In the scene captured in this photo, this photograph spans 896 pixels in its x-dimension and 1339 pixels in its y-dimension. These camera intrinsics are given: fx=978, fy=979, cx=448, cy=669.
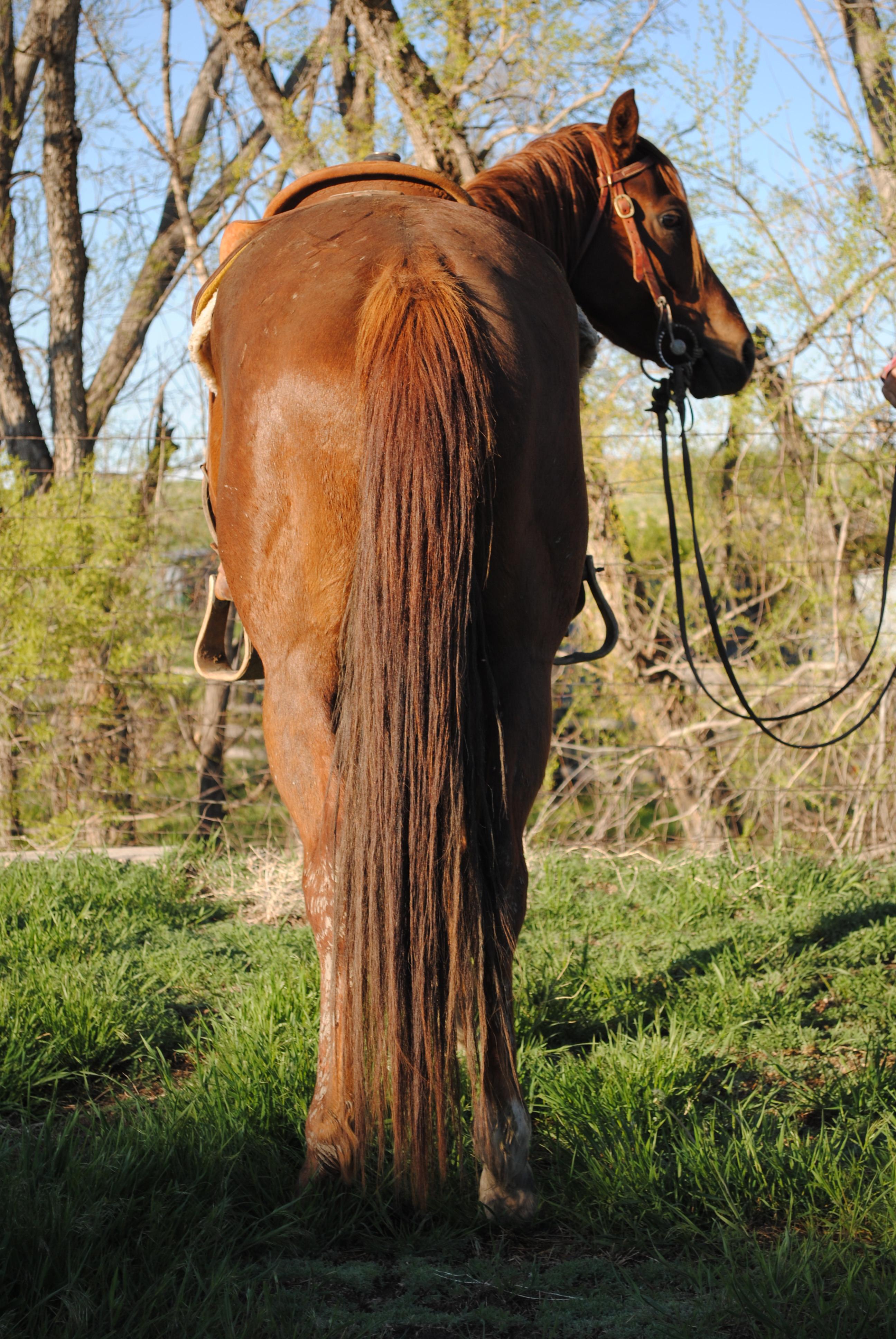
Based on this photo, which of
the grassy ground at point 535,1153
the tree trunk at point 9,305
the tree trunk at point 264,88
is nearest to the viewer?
the grassy ground at point 535,1153

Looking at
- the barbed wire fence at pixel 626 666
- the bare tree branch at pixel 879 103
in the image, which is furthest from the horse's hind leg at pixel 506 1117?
the bare tree branch at pixel 879 103

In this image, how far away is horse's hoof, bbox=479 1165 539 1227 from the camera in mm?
1839

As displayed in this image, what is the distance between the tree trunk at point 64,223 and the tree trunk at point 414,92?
3.30m

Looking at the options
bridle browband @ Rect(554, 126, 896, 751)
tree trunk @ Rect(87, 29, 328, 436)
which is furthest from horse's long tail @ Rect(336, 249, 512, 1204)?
tree trunk @ Rect(87, 29, 328, 436)

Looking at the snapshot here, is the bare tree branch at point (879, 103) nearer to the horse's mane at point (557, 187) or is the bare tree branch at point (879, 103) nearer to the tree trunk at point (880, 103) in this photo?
the tree trunk at point (880, 103)

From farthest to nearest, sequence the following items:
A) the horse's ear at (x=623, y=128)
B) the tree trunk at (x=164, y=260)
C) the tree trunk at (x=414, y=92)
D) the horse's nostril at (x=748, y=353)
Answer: the tree trunk at (x=164, y=260), the tree trunk at (x=414, y=92), the horse's nostril at (x=748, y=353), the horse's ear at (x=623, y=128)

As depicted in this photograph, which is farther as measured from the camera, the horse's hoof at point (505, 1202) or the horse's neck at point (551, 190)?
the horse's neck at point (551, 190)

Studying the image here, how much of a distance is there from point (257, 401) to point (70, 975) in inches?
74.5

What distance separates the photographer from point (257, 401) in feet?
6.07

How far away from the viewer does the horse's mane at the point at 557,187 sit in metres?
2.62

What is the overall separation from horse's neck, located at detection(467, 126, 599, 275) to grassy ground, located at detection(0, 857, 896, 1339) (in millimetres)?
2109

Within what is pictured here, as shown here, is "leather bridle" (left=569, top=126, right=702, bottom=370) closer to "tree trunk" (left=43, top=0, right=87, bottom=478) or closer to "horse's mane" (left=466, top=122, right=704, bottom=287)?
"horse's mane" (left=466, top=122, right=704, bottom=287)

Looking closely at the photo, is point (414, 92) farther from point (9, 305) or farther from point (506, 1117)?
point (506, 1117)

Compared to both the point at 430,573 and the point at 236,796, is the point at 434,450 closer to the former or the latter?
the point at 430,573
